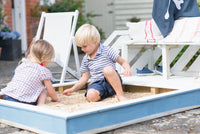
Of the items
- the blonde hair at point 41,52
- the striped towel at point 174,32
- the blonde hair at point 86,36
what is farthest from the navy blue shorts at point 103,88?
the striped towel at point 174,32

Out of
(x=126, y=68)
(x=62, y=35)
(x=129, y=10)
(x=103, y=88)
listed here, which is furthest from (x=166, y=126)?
(x=129, y=10)

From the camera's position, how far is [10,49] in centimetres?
710

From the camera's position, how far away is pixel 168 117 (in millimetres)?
2422

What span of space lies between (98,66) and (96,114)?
0.99 metres

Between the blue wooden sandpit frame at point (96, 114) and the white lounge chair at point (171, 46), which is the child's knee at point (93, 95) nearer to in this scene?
the blue wooden sandpit frame at point (96, 114)

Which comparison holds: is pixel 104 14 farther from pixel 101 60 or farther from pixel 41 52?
pixel 41 52

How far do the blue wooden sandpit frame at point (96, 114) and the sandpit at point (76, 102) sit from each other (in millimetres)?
365

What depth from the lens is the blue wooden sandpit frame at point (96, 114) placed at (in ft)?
6.34

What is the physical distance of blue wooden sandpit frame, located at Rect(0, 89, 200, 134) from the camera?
1932 millimetres

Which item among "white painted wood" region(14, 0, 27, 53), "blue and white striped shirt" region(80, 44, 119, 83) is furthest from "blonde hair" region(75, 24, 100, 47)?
"white painted wood" region(14, 0, 27, 53)

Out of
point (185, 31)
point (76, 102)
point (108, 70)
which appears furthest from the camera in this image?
point (185, 31)

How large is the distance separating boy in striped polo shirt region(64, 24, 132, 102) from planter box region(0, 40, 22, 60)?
4.41m

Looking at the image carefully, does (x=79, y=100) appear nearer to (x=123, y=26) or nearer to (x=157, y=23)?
(x=157, y=23)

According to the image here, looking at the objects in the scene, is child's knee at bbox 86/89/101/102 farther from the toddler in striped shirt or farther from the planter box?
the planter box
